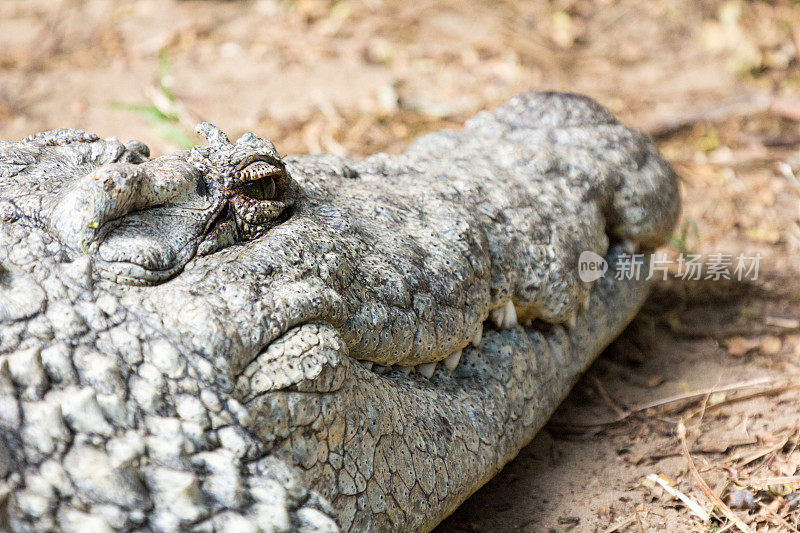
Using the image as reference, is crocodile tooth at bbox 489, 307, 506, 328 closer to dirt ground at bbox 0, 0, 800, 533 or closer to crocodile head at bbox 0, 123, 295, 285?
dirt ground at bbox 0, 0, 800, 533

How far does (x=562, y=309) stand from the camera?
255cm

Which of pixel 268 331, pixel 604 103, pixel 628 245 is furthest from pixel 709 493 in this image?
pixel 604 103

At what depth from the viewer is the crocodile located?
4.91ft

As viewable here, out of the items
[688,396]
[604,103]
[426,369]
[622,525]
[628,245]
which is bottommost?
[622,525]

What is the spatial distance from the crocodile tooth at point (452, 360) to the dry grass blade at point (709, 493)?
1.00m

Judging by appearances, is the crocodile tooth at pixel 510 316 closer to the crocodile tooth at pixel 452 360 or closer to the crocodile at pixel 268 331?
the crocodile at pixel 268 331

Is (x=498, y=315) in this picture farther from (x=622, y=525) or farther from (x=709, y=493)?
(x=709, y=493)

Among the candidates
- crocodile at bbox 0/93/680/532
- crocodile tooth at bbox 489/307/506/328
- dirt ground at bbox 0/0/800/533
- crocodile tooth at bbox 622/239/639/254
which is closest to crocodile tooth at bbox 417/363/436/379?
crocodile at bbox 0/93/680/532

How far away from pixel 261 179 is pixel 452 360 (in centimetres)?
80

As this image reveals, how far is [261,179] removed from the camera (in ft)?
6.51

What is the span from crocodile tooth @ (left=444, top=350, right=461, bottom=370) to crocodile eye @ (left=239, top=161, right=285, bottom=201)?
0.72 meters

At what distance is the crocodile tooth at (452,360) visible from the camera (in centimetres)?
227

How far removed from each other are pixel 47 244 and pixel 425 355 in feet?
3.35

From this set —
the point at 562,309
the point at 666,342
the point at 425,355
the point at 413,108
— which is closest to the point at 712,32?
the point at 413,108
